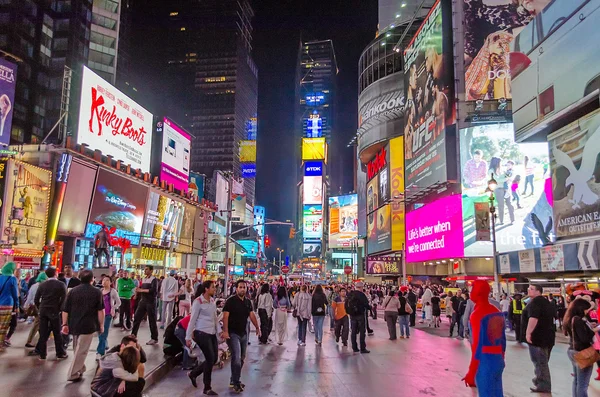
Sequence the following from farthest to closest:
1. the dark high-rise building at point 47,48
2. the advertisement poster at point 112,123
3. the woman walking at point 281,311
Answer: the dark high-rise building at point 47,48 → the advertisement poster at point 112,123 → the woman walking at point 281,311

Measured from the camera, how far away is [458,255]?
3919cm

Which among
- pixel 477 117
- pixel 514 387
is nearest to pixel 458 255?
pixel 477 117

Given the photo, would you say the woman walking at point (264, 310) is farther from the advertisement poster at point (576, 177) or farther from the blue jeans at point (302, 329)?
the advertisement poster at point (576, 177)

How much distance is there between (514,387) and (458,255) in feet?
104

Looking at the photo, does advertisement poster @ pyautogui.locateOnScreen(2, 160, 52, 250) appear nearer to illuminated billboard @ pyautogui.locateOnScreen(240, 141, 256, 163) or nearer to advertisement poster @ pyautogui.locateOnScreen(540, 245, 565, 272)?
advertisement poster @ pyautogui.locateOnScreen(540, 245, 565, 272)

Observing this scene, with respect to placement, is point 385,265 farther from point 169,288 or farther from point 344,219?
point 169,288

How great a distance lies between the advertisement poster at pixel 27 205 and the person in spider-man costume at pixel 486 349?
3193 centimetres

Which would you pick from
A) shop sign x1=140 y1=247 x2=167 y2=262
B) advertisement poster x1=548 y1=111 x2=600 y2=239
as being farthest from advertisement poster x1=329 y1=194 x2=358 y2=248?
advertisement poster x1=548 y1=111 x2=600 y2=239

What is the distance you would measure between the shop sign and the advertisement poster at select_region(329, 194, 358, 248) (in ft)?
160

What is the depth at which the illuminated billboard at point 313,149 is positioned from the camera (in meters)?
131

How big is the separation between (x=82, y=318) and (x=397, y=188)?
52308mm

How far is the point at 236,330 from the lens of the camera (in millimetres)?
8297

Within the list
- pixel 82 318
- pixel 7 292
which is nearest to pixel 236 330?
pixel 82 318

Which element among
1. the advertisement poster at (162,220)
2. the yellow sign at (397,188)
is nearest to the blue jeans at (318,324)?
the advertisement poster at (162,220)
